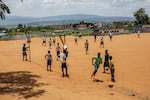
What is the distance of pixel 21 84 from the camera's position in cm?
1681

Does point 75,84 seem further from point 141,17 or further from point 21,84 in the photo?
point 141,17

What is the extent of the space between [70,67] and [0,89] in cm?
957

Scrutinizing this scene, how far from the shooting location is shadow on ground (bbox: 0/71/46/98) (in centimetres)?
1476

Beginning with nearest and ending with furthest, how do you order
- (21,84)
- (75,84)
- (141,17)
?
(21,84) < (75,84) < (141,17)

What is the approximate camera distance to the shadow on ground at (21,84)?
48.4 ft

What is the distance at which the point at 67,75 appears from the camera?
20.1 meters

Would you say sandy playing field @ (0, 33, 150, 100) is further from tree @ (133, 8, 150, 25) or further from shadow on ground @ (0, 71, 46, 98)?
tree @ (133, 8, 150, 25)

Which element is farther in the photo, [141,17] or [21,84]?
[141,17]

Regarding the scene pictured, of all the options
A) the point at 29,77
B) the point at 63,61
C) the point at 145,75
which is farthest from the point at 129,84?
the point at 29,77

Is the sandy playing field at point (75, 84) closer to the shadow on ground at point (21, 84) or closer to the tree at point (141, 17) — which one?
the shadow on ground at point (21, 84)

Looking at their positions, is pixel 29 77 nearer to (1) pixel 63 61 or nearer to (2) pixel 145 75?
(1) pixel 63 61

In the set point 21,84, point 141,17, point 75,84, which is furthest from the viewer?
point 141,17


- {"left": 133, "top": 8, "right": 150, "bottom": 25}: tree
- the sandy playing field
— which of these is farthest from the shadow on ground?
{"left": 133, "top": 8, "right": 150, "bottom": 25}: tree

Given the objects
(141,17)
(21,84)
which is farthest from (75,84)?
(141,17)
